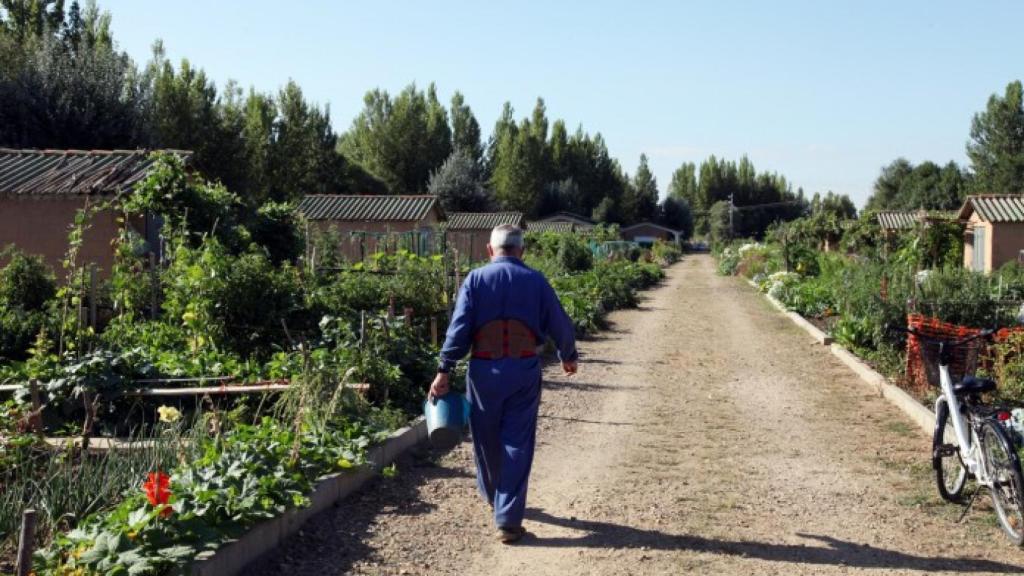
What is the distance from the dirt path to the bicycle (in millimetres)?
169

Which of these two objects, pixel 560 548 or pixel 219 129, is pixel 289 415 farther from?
pixel 219 129

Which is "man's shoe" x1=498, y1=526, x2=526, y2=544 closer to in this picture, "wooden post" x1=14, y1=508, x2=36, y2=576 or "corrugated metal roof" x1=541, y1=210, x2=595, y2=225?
"wooden post" x1=14, y1=508, x2=36, y2=576

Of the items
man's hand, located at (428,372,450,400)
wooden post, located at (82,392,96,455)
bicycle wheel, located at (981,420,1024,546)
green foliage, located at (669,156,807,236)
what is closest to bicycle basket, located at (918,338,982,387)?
bicycle wheel, located at (981,420,1024,546)

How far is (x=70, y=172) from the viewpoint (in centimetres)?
1978

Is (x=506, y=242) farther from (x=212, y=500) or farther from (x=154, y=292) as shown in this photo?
(x=154, y=292)

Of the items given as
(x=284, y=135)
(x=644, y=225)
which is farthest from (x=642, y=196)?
(x=284, y=135)

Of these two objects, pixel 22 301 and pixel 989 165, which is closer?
pixel 22 301

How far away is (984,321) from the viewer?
1288cm

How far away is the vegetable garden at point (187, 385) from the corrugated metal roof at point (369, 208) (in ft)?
72.0

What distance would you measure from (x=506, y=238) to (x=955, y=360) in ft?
12.9

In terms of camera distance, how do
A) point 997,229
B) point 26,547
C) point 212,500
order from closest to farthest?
point 26,547 < point 212,500 < point 997,229

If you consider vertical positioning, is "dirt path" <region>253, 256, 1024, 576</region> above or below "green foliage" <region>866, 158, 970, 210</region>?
below

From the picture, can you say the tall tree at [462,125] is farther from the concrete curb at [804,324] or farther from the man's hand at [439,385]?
the man's hand at [439,385]

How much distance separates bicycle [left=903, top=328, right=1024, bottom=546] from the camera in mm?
5530
